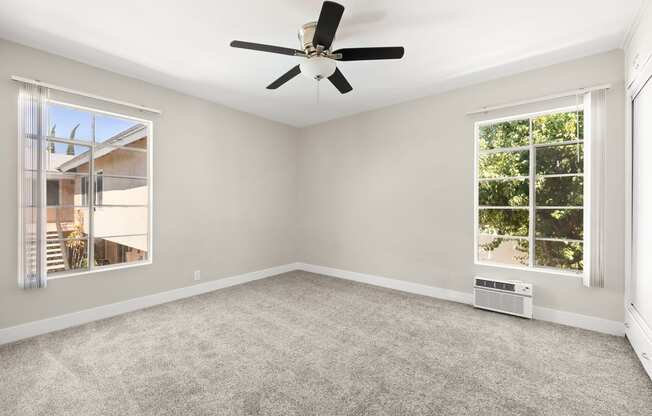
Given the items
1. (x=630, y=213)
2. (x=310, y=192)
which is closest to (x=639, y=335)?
(x=630, y=213)

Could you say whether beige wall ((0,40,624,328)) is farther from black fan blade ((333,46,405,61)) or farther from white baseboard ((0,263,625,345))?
black fan blade ((333,46,405,61))

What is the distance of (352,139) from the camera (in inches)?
196

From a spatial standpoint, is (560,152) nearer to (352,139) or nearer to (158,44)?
(352,139)

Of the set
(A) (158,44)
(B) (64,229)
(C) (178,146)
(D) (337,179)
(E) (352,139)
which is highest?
(A) (158,44)

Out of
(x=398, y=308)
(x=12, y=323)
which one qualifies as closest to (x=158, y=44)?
(x=12, y=323)

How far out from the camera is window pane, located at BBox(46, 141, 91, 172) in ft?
9.93

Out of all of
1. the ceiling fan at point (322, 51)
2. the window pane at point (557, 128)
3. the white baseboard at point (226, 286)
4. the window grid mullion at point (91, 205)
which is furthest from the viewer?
the window grid mullion at point (91, 205)

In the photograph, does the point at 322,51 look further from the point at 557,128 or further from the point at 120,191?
the point at 120,191

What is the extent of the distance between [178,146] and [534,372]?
15.1 feet

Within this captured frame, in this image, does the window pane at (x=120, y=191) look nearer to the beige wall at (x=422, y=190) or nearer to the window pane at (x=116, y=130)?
the window pane at (x=116, y=130)

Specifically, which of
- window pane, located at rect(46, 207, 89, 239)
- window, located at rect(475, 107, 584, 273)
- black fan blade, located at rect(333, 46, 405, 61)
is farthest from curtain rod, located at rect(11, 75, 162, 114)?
window, located at rect(475, 107, 584, 273)

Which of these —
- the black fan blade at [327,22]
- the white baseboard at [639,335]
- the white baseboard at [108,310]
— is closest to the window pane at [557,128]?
the white baseboard at [639,335]

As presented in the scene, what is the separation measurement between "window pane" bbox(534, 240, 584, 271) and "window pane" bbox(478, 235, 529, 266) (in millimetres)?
133

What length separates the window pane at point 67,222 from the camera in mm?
3008
